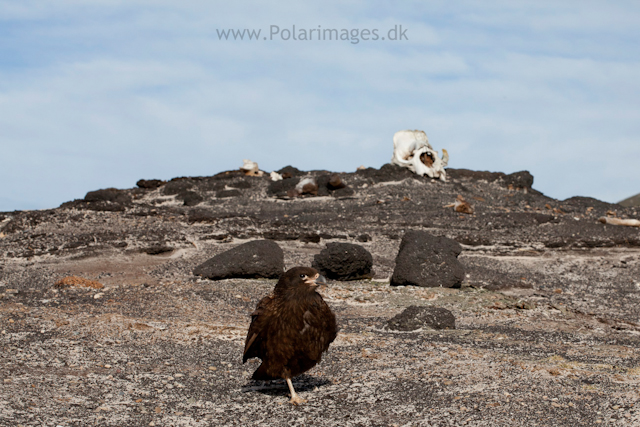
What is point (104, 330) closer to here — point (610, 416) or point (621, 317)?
point (610, 416)

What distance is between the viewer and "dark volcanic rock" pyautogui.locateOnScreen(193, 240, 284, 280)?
13313 mm

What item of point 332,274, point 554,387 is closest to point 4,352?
point 554,387

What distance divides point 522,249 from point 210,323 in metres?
12.3

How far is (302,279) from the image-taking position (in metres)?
5.18

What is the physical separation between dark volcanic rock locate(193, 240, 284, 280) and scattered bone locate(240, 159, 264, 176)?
18075 mm

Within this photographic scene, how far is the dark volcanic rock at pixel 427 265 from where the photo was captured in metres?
13.3

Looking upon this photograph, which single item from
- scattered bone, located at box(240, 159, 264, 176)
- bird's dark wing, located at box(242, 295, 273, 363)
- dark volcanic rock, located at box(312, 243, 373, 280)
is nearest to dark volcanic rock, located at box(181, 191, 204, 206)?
scattered bone, located at box(240, 159, 264, 176)

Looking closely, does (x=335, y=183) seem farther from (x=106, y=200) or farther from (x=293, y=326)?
(x=293, y=326)

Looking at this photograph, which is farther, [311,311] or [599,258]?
[599,258]

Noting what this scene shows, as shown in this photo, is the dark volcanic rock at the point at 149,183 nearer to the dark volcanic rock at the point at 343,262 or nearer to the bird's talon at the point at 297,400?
the dark volcanic rock at the point at 343,262

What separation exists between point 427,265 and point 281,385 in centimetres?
775

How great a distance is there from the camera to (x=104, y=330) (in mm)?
8250

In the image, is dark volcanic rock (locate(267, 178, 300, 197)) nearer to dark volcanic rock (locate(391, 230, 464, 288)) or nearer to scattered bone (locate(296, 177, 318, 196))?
scattered bone (locate(296, 177, 318, 196))

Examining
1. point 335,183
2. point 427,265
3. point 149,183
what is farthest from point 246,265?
point 149,183
